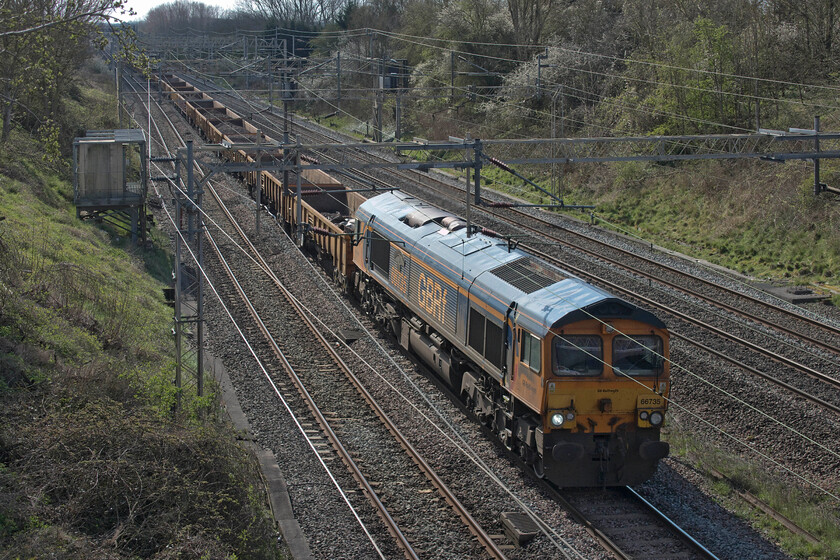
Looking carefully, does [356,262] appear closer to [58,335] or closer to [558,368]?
[58,335]

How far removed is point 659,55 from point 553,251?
1580 centimetres

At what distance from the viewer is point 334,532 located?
1036 centimetres

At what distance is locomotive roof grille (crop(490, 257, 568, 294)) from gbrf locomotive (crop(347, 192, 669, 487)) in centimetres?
2

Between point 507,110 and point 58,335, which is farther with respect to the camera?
point 507,110

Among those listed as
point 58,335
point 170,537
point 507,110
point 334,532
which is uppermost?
point 507,110

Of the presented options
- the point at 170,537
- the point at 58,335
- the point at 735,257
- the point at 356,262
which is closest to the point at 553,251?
the point at 735,257

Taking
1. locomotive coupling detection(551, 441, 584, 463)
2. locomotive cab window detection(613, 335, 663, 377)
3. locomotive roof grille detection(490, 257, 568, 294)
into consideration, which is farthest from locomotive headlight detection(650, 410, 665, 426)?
locomotive roof grille detection(490, 257, 568, 294)

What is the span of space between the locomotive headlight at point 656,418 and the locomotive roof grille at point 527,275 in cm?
238

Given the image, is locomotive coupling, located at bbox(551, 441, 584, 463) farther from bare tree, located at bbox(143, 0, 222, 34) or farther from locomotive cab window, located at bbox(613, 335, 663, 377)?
bare tree, located at bbox(143, 0, 222, 34)

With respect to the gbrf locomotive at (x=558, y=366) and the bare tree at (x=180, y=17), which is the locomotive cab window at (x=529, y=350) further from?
the bare tree at (x=180, y=17)

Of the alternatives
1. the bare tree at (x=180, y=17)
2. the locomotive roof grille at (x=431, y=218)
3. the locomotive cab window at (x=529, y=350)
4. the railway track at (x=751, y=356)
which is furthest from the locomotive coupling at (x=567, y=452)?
the bare tree at (x=180, y=17)

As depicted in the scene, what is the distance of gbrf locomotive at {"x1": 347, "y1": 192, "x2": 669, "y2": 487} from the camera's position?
11031mm

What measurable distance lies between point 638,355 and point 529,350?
150 centimetres

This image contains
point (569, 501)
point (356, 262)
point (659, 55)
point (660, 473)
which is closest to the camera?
point (569, 501)
